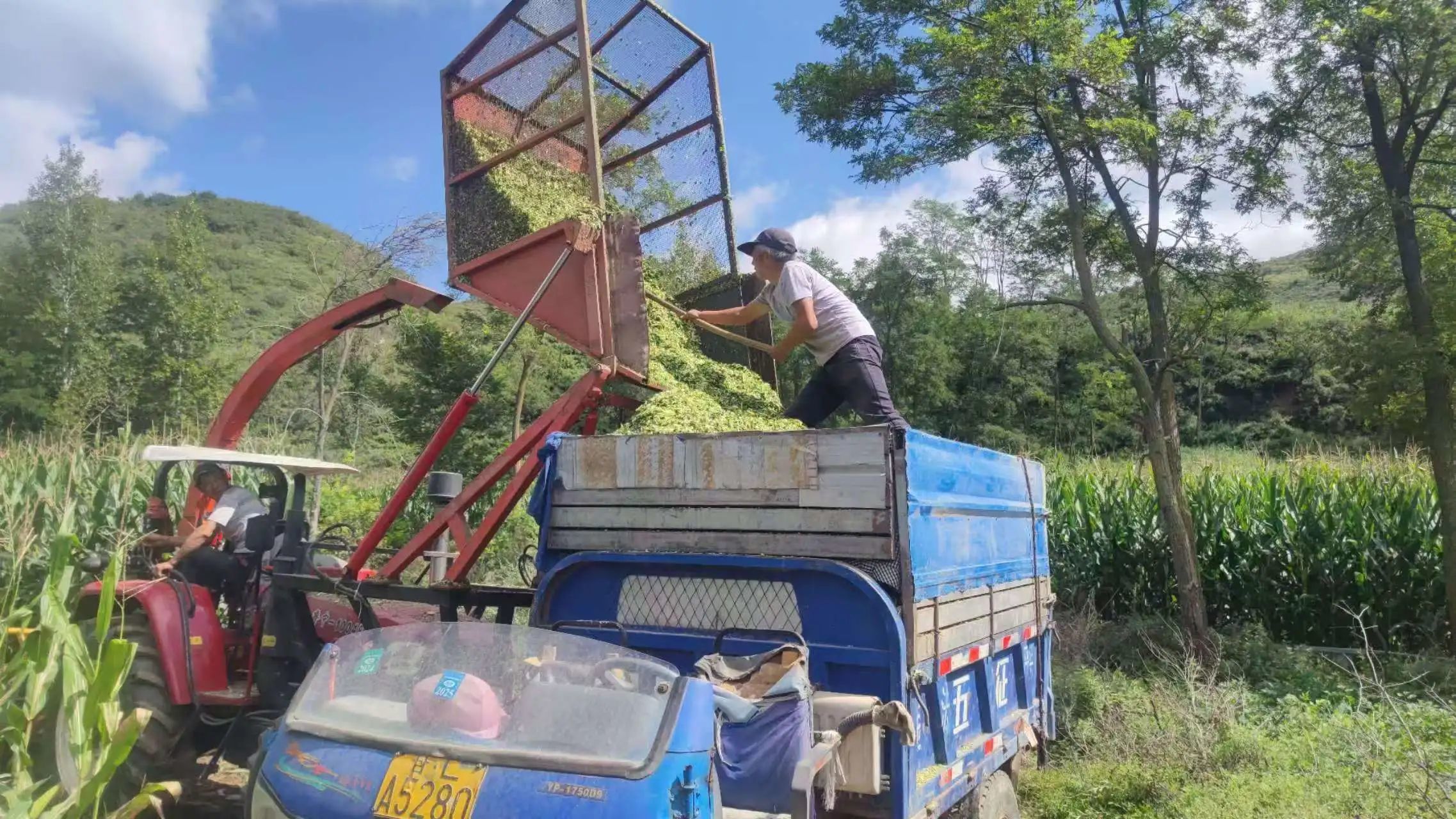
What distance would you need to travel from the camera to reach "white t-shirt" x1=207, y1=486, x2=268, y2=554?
519 cm

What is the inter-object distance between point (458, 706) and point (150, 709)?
264 centimetres

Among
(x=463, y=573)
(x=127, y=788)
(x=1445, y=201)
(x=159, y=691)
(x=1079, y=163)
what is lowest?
(x=127, y=788)

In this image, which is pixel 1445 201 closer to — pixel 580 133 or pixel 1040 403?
pixel 580 133

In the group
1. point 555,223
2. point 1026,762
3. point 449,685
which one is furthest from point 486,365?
point 1026,762

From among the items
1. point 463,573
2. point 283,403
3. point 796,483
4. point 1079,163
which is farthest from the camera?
point 283,403

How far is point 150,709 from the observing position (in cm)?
439

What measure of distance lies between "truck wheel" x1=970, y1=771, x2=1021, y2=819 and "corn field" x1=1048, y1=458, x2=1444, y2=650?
250 inches

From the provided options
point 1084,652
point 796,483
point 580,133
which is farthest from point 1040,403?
point 796,483

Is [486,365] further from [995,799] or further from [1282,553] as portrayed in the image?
[1282,553]

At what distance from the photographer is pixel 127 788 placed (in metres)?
4.46

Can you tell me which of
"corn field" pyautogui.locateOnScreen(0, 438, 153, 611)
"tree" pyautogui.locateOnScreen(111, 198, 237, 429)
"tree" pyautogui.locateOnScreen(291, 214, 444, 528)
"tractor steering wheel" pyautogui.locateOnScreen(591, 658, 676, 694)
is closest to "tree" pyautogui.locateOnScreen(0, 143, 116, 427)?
"tree" pyautogui.locateOnScreen(111, 198, 237, 429)

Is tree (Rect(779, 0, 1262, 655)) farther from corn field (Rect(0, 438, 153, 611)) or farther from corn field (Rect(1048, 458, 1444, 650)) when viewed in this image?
corn field (Rect(0, 438, 153, 611))

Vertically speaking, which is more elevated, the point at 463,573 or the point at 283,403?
the point at 283,403

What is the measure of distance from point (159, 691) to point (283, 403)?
23.2 meters
